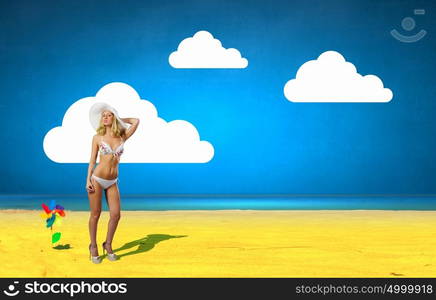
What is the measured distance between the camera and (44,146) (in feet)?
28.7

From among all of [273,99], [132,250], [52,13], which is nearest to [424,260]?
[132,250]

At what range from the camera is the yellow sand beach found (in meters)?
3.05

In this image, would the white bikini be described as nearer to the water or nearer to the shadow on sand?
the shadow on sand

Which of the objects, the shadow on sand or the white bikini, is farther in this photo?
the shadow on sand

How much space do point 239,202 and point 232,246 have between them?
3.86 m

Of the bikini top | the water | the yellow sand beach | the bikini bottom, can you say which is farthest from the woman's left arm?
the water

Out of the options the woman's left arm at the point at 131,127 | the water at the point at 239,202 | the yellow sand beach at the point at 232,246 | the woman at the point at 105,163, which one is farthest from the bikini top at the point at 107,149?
the water at the point at 239,202

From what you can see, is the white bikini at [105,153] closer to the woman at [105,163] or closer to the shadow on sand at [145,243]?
the woman at [105,163]

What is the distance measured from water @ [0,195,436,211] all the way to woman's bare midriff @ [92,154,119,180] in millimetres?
3627

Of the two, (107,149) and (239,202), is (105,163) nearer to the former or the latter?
(107,149)

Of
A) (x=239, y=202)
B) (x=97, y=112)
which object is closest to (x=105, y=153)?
(x=97, y=112)

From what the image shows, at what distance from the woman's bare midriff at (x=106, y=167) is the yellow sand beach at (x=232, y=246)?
1.71ft

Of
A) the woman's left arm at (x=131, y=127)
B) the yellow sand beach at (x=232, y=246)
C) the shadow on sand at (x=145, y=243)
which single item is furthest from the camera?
the shadow on sand at (x=145, y=243)

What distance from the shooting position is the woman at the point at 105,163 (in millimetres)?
3193
